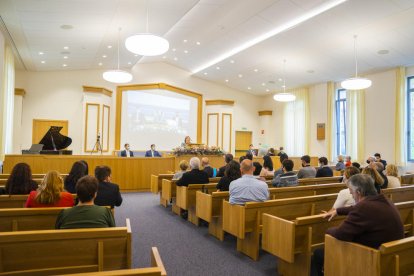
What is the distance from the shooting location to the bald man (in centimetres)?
333

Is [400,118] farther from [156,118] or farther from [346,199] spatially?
[156,118]

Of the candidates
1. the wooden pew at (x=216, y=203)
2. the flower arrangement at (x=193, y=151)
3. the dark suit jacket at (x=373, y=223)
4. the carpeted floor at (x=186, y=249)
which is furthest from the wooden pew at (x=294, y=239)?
the flower arrangement at (x=193, y=151)

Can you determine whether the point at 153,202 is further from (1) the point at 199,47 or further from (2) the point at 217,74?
(2) the point at 217,74

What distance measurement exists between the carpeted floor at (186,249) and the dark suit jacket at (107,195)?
65 centimetres

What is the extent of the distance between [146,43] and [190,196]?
9.69 feet

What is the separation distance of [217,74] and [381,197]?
11.1 meters

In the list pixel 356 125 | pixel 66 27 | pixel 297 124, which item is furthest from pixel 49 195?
pixel 297 124

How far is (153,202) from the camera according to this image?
6.41 metres

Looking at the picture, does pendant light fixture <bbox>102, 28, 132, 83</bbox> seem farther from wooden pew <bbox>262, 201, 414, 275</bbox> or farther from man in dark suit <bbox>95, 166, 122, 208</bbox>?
wooden pew <bbox>262, 201, 414, 275</bbox>

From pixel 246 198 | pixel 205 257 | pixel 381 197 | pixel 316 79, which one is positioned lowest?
pixel 205 257

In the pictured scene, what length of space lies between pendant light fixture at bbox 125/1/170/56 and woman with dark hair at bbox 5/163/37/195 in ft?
10.1

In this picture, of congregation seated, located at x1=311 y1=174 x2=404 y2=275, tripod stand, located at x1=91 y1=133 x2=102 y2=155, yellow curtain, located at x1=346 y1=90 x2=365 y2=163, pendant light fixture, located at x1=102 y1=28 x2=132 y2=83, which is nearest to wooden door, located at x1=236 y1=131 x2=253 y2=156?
yellow curtain, located at x1=346 y1=90 x2=365 y2=163

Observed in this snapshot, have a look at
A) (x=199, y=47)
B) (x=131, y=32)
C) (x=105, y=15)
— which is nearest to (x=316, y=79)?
(x=199, y=47)

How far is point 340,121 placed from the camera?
11281 millimetres
